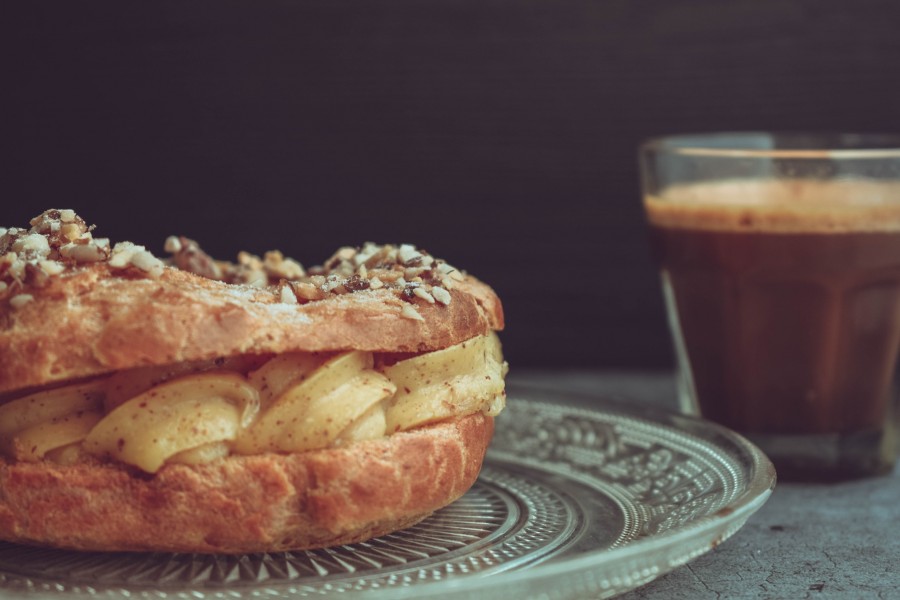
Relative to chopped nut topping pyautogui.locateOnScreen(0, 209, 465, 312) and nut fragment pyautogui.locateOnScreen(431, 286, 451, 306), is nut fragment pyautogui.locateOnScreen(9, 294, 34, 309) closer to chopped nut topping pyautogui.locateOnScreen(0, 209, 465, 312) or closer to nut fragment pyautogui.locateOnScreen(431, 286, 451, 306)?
chopped nut topping pyautogui.locateOnScreen(0, 209, 465, 312)

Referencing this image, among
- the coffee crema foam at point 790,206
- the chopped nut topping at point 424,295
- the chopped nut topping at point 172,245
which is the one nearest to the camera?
the chopped nut topping at point 424,295

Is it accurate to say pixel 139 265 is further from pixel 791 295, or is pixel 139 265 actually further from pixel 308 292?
pixel 791 295

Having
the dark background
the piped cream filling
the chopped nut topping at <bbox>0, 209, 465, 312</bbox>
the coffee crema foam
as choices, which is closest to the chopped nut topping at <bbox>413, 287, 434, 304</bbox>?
the chopped nut topping at <bbox>0, 209, 465, 312</bbox>

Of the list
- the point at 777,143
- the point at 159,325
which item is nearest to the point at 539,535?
the point at 159,325

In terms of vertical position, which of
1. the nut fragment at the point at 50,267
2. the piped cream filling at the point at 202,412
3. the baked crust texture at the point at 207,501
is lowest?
the baked crust texture at the point at 207,501

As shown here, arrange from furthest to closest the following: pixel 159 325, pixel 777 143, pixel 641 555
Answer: pixel 777 143, pixel 159 325, pixel 641 555

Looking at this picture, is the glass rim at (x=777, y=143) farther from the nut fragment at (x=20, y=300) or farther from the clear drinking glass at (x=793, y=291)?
the nut fragment at (x=20, y=300)

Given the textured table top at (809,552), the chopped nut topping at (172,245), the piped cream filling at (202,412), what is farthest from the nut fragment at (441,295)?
the chopped nut topping at (172,245)
